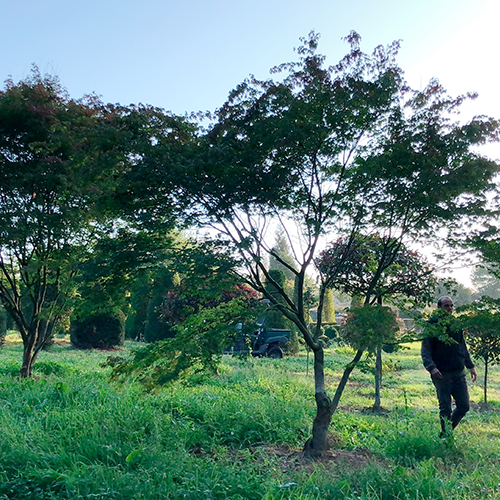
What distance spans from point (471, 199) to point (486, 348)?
213 inches

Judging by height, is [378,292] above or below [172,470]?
above

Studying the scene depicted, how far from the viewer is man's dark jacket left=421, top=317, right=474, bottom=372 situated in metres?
4.71

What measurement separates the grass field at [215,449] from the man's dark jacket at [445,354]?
2.34 feet

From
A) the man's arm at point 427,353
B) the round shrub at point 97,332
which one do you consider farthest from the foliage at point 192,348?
the round shrub at point 97,332

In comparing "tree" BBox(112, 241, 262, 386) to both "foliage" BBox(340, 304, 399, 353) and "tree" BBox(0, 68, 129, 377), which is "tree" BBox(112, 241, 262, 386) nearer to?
"foliage" BBox(340, 304, 399, 353)

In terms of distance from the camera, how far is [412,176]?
13.3 feet

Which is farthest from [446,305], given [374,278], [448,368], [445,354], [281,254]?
[281,254]

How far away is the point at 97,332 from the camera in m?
15.9

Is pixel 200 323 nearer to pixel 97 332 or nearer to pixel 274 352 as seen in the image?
pixel 274 352

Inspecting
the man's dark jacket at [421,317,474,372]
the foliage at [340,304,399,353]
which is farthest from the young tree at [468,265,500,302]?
the foliage at [340,304,399,353]

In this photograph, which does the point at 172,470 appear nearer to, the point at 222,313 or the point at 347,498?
the point at 347,498

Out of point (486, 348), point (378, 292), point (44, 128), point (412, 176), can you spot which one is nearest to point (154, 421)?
point (378, 292)

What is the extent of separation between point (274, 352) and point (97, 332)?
6363 millimetres

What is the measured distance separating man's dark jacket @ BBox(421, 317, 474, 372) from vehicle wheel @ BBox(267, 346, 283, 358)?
1001 cm
